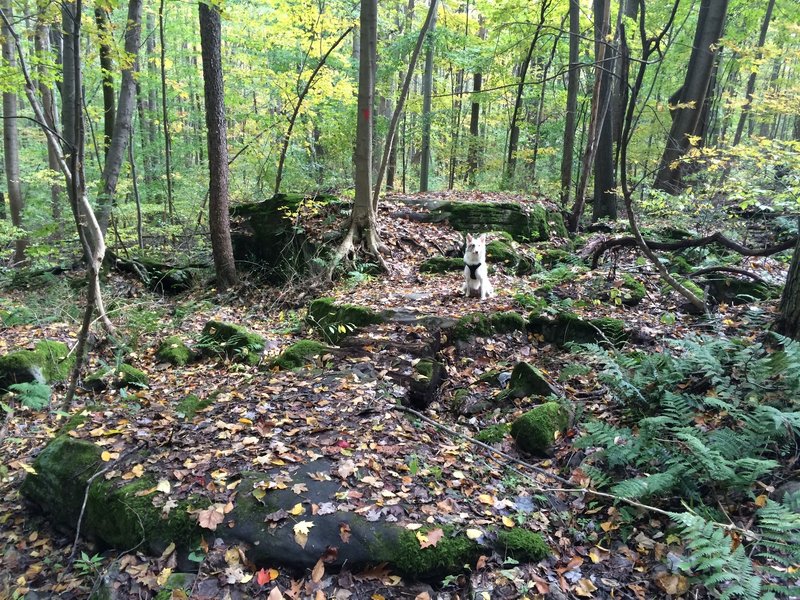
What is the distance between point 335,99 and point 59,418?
12.0 m

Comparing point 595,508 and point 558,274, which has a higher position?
point 558,274

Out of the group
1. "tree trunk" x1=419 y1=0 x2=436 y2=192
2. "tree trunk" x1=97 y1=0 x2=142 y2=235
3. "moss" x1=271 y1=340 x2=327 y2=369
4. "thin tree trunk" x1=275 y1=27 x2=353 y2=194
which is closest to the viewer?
"moss" x1=271 y1=340 x2=327 y2=369

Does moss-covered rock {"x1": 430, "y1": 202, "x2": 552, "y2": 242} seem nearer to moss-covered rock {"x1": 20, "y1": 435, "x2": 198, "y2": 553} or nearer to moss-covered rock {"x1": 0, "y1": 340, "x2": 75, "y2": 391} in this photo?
moss-covered rock {"x1": 0, "y1": 340, "x2": 75, "y2": 391}

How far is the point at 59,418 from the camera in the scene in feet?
18.0

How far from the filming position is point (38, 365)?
611 centimetres

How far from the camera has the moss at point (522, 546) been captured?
10.7 ft

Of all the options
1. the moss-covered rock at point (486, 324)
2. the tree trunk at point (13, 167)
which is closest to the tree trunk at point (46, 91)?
the tree trunk at point (13, 167)

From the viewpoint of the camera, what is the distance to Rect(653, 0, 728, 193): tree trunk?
1198 centimetres

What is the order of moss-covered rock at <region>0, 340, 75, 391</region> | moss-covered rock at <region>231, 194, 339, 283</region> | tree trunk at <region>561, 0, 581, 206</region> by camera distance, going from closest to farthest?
moss-covered rock at <region>0, 340, 75, 391</region> → moss-covered rock at <region>231, 194, 339, 283</region> → tree trunk at <region>561, 0, 581, 206</region>

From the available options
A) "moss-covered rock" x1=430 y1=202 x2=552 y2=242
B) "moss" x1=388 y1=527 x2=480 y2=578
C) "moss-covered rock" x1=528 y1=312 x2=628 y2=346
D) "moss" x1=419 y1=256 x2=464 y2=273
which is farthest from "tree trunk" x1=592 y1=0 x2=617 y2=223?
"moss" x1=388 y1=527 x2=480 y2=578

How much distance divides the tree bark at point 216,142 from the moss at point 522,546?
829cm

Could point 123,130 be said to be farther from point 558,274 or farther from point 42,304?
point 558,274

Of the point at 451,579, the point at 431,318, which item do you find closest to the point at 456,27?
the point at 431,318

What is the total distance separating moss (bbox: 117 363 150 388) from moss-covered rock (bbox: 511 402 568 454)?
465cm
